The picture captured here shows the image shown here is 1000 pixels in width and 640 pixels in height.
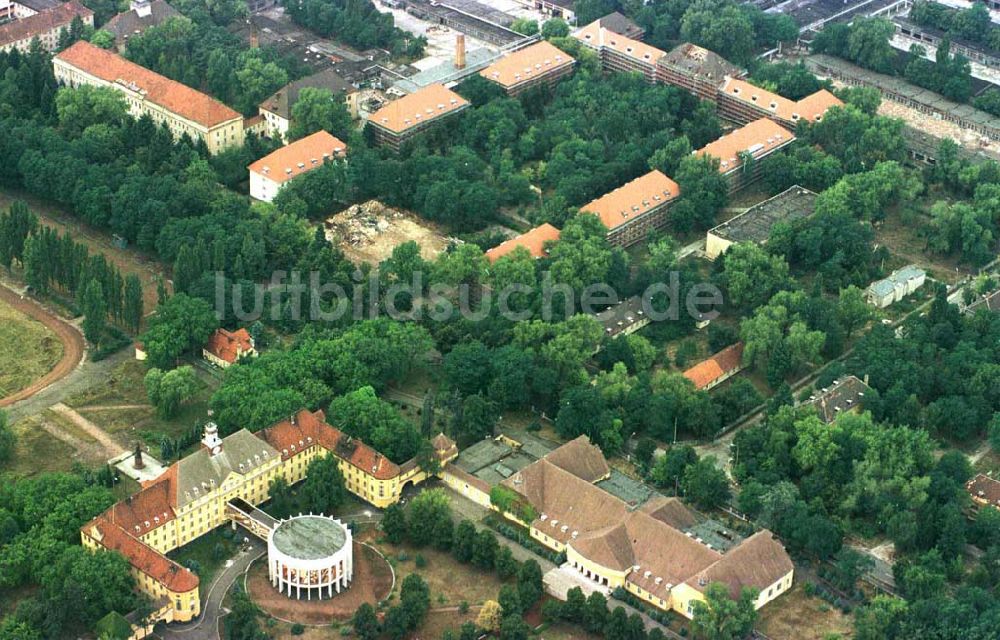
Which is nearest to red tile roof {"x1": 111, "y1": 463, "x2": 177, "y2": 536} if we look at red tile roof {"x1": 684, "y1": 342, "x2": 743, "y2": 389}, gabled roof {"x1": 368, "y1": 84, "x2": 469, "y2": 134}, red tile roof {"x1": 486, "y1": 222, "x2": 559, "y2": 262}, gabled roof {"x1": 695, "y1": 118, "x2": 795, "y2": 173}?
red tile roof {"x1": 486, "y1": 222, "x2": 559, "y2": 262}

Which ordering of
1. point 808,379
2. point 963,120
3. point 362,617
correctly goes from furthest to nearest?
point 963,120, point 808,379, point 362,617

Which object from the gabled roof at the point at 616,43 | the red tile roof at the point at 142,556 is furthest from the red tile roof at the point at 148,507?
the gabled roof at the point at 616,43

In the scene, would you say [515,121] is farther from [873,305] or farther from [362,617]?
[362,617]

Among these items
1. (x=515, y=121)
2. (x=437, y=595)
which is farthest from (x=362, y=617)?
(x=515, y=121)

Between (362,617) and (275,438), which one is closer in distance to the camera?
(362,617)

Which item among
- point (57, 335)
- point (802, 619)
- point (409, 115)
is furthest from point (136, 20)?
point (802, 619)

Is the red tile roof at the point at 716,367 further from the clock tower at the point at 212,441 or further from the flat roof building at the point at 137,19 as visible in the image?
the flat roof building at the point at 137,19

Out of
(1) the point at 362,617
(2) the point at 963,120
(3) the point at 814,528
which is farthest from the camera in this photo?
(2) the point at 963,120
